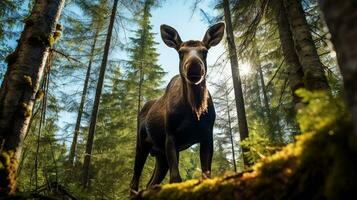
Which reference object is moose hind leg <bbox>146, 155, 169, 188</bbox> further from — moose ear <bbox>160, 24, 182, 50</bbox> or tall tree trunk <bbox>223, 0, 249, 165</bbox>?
tall tree trunk <bbox>223, 0, 249, 165</bbox>

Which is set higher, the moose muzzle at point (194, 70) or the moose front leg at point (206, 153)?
the moose muzzle at point (194, 70)

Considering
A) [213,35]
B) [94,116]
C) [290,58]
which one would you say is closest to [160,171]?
[213,35]

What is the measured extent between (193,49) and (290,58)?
2.80 metres

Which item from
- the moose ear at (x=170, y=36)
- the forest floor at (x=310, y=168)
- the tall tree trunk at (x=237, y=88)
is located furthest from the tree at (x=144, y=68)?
the forest floor at (x=310, y=168)

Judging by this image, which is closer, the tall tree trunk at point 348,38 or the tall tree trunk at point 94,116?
the tall tree trunk at point 348,38

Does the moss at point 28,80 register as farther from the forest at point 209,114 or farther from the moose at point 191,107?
the moose at point 191,107

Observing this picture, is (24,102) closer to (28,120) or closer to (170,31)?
(28,120)

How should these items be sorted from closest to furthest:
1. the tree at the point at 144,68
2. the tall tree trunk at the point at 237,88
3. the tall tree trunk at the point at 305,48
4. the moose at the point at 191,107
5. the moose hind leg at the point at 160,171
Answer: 1. the moose at the point at 191,107
2. the tall tree trunk at the point at 305,48
3. the moose hind leg at the point at 160,171
4. the tall tree trunk at the point at 237,88
5. the tree at the point at 144,68

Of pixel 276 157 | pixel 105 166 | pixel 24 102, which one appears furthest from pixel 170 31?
pixel 105 166

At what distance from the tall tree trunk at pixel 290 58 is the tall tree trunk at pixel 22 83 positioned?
4.70 metres

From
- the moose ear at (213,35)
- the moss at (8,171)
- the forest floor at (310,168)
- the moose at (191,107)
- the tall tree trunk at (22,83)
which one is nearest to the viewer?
the forest floor at (310,168)

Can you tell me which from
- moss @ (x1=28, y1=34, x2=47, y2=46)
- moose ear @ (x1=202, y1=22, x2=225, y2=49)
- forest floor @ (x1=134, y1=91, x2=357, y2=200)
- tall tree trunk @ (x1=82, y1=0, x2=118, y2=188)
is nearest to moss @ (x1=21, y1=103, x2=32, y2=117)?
moss @ (x1=28, y1=34, x2=47, y2=46)

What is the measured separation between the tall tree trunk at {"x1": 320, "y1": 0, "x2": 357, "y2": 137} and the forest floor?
0.63ft

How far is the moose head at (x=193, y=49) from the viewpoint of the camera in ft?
15.5
